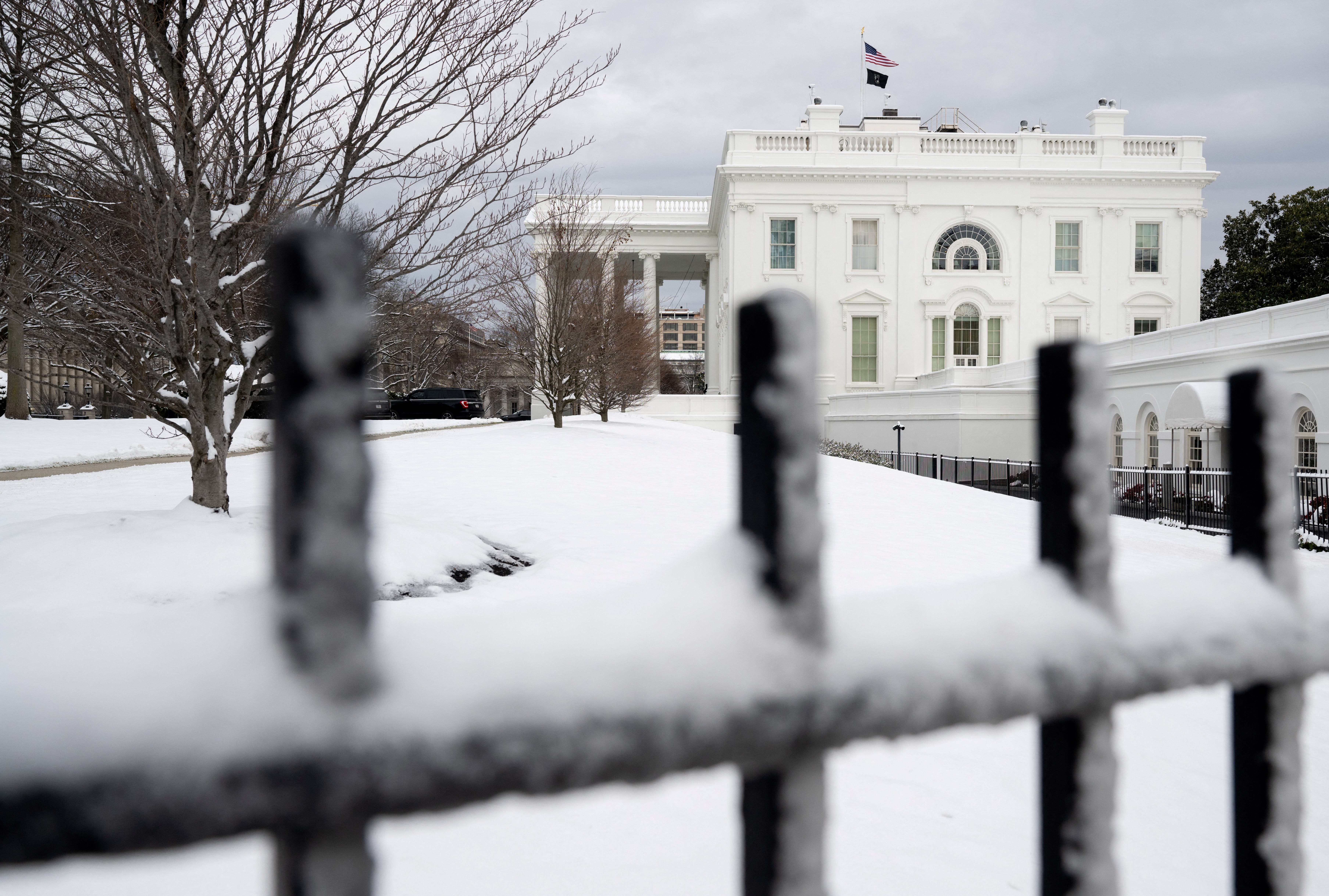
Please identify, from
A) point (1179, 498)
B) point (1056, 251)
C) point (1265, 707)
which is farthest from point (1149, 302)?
point (1265, 707)

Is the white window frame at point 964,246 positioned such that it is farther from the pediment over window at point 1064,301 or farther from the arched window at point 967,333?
the pediment over window at point 1064,301

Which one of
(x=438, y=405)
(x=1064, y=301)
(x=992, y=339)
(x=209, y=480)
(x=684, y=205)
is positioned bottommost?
(x=209, y=480)

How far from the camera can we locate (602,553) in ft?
24.6

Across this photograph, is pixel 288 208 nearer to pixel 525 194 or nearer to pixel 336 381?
pixel 525 194

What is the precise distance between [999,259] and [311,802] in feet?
144

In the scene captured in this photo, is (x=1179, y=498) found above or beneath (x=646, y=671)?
beneath

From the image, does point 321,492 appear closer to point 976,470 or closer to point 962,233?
point 976,470

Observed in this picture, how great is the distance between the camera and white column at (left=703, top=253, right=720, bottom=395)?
43.8 m

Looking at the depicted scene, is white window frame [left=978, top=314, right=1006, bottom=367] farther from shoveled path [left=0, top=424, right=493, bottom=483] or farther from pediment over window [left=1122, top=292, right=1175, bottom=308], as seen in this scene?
shoveled path [left=0, top=424, right=493, bottom=483]

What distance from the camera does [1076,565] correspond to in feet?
2.21

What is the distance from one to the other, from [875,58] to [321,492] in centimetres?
4493

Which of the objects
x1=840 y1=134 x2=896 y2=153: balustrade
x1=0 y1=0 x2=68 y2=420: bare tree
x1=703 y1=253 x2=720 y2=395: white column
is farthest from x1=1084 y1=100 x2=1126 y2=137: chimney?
x1=0 y1=0 x2=68 y2=420: bare tree

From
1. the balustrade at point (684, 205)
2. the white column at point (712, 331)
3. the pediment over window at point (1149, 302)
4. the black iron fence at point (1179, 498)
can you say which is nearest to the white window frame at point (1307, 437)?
the black iron fence at point (1179, 498)

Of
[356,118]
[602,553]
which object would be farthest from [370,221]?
[602,553]
